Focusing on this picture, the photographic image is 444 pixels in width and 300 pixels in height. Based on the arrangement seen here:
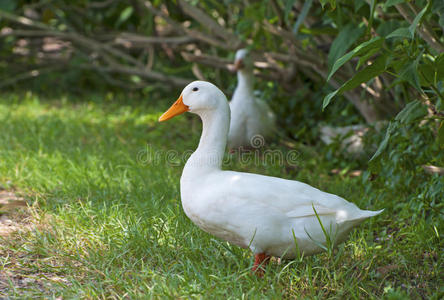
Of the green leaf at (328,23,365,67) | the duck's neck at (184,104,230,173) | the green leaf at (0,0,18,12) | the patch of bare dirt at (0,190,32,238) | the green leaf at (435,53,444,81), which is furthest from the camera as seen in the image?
the green leaf at (0,0,18,12)

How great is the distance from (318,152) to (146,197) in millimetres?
1864

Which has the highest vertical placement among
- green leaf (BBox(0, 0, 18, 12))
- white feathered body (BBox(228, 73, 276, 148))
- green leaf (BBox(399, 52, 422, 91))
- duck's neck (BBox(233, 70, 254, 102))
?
green leaf (BBox(399, 52, 422, 91))

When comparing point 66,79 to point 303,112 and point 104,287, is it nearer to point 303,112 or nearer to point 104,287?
point 303,112

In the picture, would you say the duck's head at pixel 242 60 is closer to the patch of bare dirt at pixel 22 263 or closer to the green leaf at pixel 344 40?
the green leaf at pixel 344 40

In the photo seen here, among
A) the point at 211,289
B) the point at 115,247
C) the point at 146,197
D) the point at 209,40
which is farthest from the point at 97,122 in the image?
the point at 211,289

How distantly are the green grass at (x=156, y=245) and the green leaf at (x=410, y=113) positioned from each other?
1.92 ft

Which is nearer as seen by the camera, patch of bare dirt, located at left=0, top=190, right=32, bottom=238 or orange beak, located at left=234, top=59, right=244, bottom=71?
patch of bare dirt, located at left=0, top=190, right=32, bottom=238

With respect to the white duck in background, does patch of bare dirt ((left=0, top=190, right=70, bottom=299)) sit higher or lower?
lower

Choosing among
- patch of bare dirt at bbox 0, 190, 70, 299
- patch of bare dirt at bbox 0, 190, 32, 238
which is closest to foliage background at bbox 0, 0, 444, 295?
patch of bare dirt at bbox 0, 190, 70, 299

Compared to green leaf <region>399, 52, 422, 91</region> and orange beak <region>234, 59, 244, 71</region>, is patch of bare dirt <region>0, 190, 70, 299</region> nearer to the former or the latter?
green leaf <region>399, 52, 422, 91</region>

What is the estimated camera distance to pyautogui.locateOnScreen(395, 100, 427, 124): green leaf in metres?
2.15

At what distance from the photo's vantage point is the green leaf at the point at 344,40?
2859mm

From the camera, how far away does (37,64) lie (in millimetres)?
7113

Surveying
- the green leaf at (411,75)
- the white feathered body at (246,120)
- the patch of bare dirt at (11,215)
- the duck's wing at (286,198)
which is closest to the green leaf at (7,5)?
the white feathered body at (246,120)
